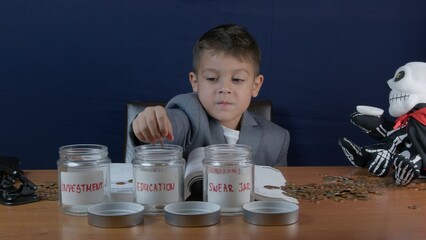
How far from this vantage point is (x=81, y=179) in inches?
45.6

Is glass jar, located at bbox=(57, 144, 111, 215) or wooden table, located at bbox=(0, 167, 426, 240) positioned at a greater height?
glass jar, located at bbox=(57, 144, 111, 215)

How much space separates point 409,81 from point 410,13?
0.94 m

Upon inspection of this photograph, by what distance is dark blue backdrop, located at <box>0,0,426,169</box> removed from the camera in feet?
8.05

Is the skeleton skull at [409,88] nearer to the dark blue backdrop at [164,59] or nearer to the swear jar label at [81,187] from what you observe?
the dark blue backdrop at [164,59]

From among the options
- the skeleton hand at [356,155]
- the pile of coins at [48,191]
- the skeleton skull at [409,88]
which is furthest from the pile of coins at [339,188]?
the pile of coins at [48,191]

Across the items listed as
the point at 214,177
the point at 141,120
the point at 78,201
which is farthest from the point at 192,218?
the point at 141,120

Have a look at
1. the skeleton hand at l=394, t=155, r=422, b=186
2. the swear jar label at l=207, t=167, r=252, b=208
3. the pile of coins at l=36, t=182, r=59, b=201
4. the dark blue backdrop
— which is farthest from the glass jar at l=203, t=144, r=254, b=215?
the dark blue backdrop

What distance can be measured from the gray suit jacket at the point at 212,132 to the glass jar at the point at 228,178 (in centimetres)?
54

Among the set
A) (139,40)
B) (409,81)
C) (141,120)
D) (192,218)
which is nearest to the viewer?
(192,218)

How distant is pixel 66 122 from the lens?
8.26 feet

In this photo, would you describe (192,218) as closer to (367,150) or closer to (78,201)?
(78,201)

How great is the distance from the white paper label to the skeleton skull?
0.82 meters

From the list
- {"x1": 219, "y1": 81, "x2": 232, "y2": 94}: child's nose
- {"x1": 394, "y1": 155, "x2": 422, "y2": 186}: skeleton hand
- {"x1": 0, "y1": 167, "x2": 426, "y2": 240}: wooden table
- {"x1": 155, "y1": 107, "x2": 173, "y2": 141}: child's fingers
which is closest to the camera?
{"x1": 0, "y1": 167, "x2": 426, "y2": 240}: wooden table

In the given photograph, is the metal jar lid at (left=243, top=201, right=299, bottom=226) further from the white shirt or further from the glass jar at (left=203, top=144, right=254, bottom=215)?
the white shirt
